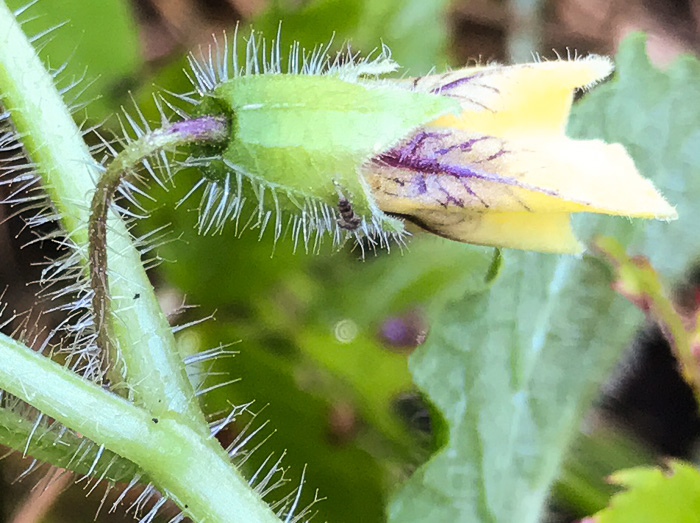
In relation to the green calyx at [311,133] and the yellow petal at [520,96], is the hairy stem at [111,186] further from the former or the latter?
the yellow petal at [520,96]

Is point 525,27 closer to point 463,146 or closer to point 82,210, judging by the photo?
point 463,146

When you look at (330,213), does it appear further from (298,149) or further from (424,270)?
(424,270)

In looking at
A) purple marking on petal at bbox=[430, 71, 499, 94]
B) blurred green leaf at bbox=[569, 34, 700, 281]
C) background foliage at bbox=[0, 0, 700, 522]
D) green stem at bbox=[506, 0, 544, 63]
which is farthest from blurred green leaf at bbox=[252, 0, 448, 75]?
purple marking on petal at bbox=[430, 71, 499, 94]

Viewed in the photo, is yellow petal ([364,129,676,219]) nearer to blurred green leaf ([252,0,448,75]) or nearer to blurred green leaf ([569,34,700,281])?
blurred green leaf ([569,34,700,281])

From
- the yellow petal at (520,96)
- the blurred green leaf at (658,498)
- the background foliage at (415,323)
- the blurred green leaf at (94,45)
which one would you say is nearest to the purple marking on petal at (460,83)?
the yellow petal at (520,96)

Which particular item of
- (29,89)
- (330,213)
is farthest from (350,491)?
(29,89)

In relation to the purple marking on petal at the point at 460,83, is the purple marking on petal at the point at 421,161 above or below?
below
